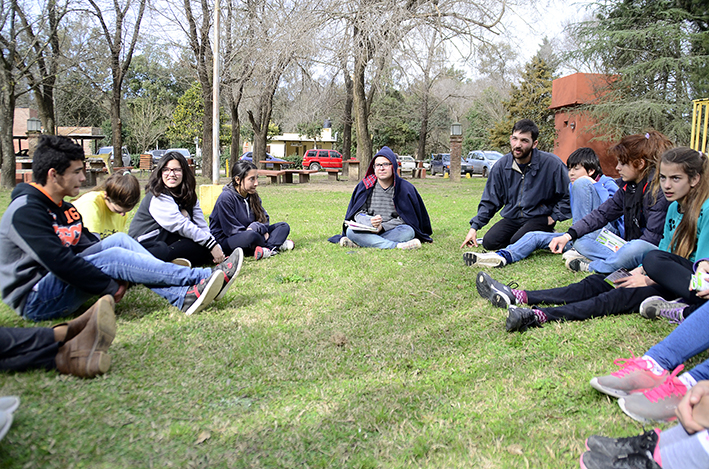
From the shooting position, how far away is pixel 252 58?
17.9 metres

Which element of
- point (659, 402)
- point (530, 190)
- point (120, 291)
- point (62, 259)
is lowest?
point (659, 402)

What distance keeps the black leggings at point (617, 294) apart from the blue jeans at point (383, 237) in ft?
9.60

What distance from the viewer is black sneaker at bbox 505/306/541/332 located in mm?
3496

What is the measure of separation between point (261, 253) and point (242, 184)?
856mm

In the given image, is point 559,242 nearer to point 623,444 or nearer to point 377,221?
point 377,221

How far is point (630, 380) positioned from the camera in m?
2.58

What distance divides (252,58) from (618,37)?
12.5 meters

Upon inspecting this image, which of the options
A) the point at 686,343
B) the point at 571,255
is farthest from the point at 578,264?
the point at 686,343

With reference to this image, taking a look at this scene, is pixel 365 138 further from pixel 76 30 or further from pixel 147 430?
pixel 147 430

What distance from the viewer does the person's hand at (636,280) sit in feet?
12.0

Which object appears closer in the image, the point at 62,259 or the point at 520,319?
the point at 62,259

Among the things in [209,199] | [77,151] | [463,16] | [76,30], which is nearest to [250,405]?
[77,151]

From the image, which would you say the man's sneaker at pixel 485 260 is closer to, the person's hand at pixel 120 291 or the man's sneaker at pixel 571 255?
the man's sneaker at pixel 571 255

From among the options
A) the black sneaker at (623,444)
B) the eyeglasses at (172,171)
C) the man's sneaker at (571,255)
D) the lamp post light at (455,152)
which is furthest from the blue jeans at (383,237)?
the lamp post light at (455,152)
